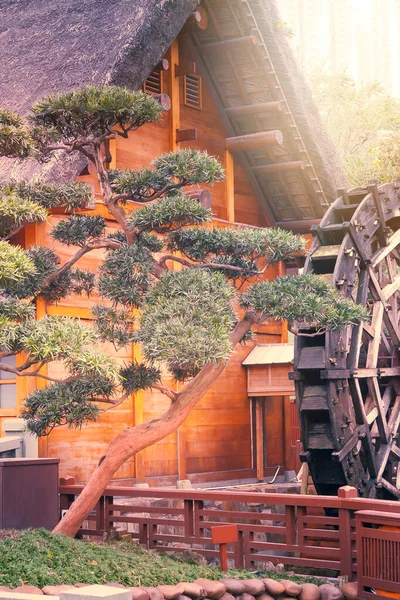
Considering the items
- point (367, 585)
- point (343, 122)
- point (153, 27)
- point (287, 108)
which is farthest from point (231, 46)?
point (343, 122)

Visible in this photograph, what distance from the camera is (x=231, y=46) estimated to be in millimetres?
13289

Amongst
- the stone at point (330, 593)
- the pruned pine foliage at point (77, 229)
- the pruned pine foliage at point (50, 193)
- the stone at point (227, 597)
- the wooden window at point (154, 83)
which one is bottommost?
the stone at point (330, 593)

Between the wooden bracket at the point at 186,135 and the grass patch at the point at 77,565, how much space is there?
20.6 feet

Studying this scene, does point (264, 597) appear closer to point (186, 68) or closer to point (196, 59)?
point (186, 68)

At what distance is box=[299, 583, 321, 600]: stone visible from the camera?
792 centimetres

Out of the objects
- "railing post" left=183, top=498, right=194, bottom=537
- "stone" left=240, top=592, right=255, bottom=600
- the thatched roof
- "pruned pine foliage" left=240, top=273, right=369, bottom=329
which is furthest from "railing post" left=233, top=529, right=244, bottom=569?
the thatched roof

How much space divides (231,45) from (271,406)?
5587 millimetres

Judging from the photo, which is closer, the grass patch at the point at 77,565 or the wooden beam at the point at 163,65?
the grass patch at the point at 77,565

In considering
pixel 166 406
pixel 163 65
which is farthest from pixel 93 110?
pixel 166 406

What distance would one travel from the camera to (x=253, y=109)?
44.6 feet

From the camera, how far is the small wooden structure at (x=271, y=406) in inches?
542

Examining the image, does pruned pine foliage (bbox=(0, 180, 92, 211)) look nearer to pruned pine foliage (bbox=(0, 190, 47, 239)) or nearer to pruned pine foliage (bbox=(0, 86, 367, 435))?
pruned pine foliage (bbox=(0, 86, 367, 435))

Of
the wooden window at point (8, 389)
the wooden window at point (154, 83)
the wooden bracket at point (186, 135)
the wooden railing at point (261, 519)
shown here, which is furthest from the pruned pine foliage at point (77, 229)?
the wooden window at point (154, 83)

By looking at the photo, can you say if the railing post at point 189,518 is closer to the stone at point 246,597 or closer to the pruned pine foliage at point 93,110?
the stone at point 246,597
